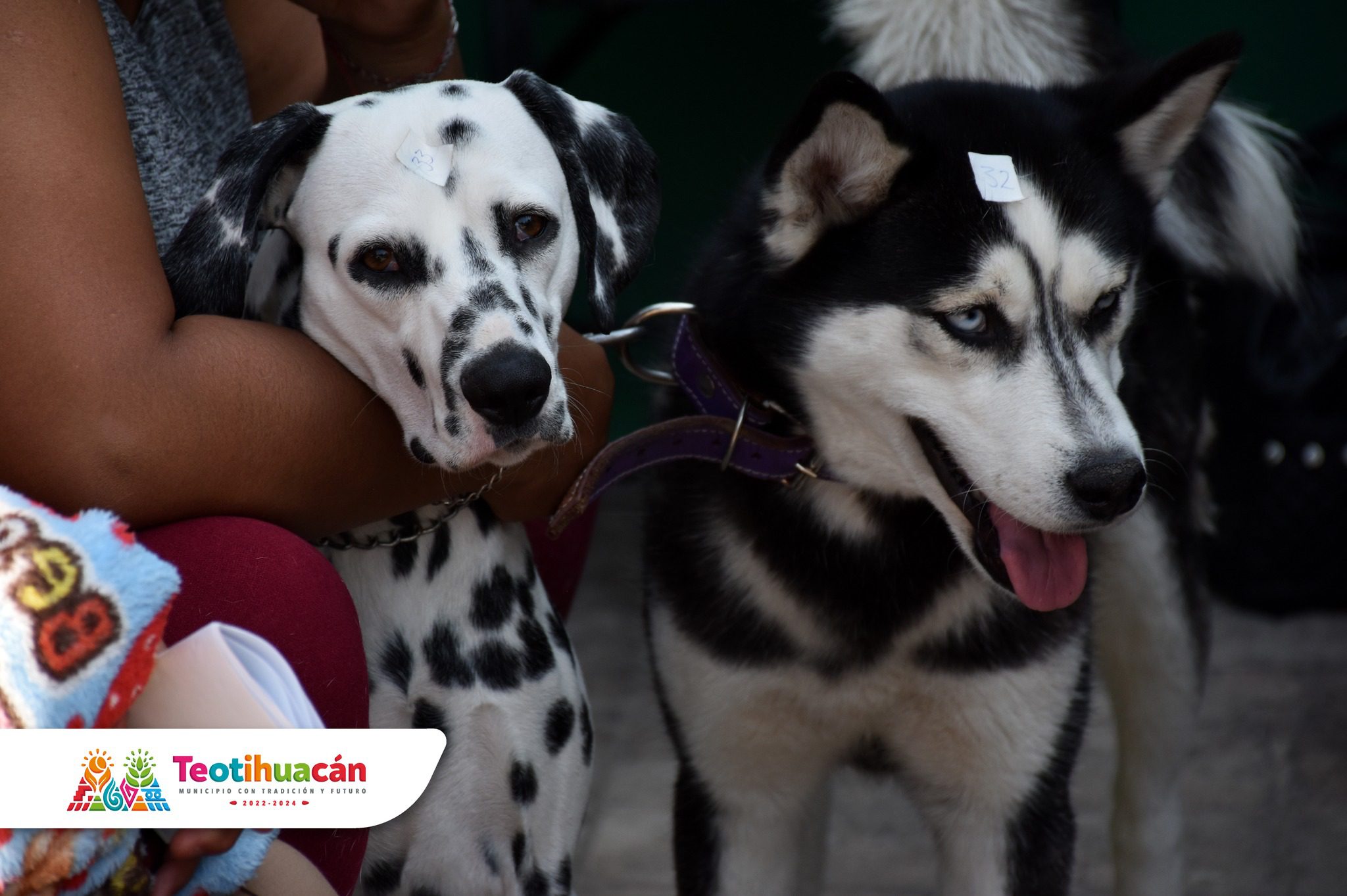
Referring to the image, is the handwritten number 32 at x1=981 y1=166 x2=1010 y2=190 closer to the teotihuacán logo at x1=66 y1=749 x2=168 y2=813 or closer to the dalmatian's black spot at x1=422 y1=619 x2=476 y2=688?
the dalmatian's black spot at x1=422 y1=619 x2=476 y2=688

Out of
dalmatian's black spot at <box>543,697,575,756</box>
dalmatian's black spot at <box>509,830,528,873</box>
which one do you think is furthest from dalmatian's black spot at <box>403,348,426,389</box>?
dalmatian's black spot at <box>509,830,528,873</box>

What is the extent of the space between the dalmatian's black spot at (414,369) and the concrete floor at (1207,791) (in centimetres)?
122

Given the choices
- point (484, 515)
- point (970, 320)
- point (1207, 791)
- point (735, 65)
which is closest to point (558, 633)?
point (484, 515)

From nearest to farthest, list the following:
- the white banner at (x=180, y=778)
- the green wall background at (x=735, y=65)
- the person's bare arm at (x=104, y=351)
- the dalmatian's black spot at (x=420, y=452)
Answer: the white banner at (x=180, y=778)
the person's bare arm at (x=104, y=351)
the dalmatian's black spot at (x=420, y=452)
the green wall background at (x=735, y=65)

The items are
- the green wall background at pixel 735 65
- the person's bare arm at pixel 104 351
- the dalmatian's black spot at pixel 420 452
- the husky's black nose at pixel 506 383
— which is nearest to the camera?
the person's bare arm at pixel 104 351

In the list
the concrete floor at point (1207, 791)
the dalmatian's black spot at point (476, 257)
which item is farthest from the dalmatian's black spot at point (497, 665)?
the concrete floor at point (1207, 791)

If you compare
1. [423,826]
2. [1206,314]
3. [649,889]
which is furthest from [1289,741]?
[423,826]

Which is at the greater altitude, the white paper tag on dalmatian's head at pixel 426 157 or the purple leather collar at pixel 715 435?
the white paper tag on dalmatian's head at pixel 426 157

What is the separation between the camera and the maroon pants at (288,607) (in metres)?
1.25

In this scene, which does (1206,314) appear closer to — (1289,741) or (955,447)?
(1289,741)

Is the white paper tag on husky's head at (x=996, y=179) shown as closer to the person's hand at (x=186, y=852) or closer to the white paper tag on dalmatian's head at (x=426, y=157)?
the white paper tag on dalmatian's head at (x=426, y=157)

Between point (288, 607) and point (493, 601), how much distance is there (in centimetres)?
34

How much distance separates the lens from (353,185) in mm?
1395

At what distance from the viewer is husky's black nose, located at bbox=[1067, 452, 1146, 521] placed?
148 centimetres
